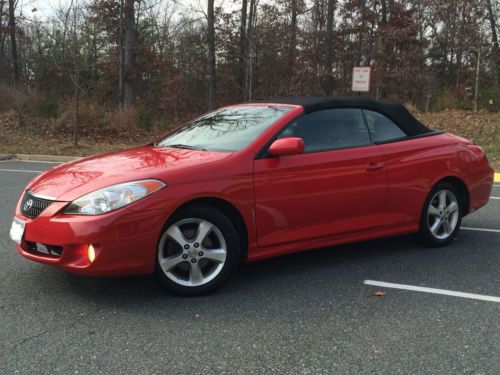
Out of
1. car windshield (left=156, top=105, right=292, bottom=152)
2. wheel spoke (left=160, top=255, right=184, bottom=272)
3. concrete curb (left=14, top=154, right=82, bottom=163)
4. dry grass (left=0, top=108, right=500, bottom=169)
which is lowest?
concrete curb (left=14, top=154, right=82, bottom=163)

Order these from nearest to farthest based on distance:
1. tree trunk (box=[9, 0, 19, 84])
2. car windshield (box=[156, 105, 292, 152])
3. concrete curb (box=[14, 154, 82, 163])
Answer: car windshield (box=[156, 105, 292, 152]), concrete curb (box=[14, 154, 82, 163]), tree trunk (box=[9, 0, 19, 84])

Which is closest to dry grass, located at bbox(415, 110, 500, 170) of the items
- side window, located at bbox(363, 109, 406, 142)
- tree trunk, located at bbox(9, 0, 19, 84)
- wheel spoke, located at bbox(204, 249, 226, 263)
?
side window, located at bbox(363, 109, 406, 142)

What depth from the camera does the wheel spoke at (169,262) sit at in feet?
12.5

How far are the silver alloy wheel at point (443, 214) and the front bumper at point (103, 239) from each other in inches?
114

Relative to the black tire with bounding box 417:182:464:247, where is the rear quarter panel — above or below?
above

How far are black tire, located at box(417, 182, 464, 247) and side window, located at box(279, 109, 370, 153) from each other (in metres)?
0.94

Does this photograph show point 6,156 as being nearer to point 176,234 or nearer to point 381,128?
point 381,128

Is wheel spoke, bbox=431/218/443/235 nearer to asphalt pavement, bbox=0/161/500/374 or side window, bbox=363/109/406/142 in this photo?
asphalt pavement, bbox=0/161/500/374

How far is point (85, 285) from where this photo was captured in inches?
162

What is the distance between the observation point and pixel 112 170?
156 inches

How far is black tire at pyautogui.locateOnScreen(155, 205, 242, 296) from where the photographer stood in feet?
12.5

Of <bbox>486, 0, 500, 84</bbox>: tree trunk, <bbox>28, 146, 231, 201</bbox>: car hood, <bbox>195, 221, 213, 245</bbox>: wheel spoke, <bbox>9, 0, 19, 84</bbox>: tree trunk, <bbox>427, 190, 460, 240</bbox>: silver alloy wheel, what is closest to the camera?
<bbox>28, 146, 231, 201</bbox>: car hood

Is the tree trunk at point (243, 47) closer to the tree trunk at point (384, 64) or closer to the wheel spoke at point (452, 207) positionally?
the tree trunk at point (384, 64)

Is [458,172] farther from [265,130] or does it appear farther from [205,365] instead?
[205,365]
